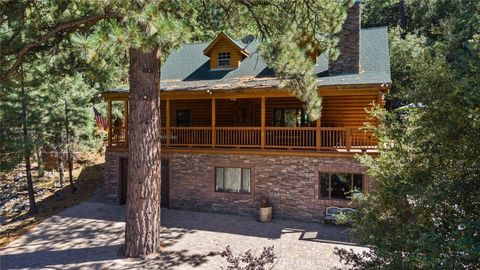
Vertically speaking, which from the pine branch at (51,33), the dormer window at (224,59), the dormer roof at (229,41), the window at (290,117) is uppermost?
the dormer roof at (229,41)

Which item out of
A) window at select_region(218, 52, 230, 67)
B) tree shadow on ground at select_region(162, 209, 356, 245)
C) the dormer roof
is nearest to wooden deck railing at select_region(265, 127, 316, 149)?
tree shadow on ground at select_region(162, 209, 356, 245)

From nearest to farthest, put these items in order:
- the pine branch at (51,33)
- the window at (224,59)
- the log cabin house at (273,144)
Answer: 1. the pine branch at (51,33)
2. the log cabin house at (273,144)
3. the window at (224,59)

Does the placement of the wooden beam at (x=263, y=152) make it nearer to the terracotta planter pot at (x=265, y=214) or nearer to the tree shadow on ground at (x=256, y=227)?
the terracotta planter pot at (x=265, y=214)

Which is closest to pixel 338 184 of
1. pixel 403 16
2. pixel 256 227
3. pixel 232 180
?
pixel 256 227

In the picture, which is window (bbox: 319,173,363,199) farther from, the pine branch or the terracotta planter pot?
the pine branch

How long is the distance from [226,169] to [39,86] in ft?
30.4

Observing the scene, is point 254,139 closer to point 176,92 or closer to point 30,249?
point 176,92

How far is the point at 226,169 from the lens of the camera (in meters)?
14.7

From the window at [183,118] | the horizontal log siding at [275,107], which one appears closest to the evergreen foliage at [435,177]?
the horizontal log siding at [275,107]

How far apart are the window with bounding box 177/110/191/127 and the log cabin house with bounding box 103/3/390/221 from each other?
6.81 feet

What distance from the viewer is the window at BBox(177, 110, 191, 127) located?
777 inches

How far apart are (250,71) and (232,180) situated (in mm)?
5756

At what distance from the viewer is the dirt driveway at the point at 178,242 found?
9.90 meters

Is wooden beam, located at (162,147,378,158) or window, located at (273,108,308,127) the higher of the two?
window, located at (273,108,308,127)
